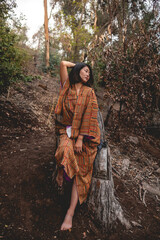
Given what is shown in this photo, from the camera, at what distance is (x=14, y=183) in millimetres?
1894

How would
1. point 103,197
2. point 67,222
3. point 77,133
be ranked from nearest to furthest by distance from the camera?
point 67,222, point 103,197, point 77,133

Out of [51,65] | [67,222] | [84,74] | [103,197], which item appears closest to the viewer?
[67,222]

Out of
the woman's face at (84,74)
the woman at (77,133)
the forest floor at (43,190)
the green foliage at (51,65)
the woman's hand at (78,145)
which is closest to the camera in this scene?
the forest floor at (43,190)

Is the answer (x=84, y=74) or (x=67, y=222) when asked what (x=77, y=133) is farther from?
(x=67, y=222)

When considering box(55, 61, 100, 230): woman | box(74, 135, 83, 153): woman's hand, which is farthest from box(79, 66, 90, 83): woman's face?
box(74, 135, 83, 153): woman's hand

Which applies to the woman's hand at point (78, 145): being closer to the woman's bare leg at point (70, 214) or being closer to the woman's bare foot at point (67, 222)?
the woman's bare leg at point (70, 214)

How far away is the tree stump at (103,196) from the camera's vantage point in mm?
1729

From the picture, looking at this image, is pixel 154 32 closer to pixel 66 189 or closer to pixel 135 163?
pixel 135 163

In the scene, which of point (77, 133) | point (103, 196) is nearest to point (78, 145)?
point (77, 133)

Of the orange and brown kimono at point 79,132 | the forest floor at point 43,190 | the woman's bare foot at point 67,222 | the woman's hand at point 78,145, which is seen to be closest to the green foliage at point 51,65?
the forest floor at point 43,190

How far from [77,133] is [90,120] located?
227 mm

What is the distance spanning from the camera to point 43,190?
189cm

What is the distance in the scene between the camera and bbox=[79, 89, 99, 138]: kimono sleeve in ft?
6.10

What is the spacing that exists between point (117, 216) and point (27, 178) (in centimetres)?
121
